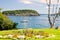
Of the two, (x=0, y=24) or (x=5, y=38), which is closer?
(x=5, y=38)

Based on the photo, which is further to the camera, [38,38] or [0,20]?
[0,20]

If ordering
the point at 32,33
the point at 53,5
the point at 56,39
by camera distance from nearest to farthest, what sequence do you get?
the point at 56,39 → the point at 32,33 → the point at 53,5

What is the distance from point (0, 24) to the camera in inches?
1055

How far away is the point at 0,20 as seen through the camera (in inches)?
1050

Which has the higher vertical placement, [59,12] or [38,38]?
[38,38]

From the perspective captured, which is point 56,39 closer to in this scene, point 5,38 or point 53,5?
point 5,38

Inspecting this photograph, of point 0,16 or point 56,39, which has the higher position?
point 56,39

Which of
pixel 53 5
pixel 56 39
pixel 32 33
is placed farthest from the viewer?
pixel 53 5

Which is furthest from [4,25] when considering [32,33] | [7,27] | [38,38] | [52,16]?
[38,38]

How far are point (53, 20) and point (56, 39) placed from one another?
541 inches

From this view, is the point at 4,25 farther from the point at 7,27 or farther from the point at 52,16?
the point at 52,16

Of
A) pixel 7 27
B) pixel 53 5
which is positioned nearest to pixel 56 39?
pixel 53 5

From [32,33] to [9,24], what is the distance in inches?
478

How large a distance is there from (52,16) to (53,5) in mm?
1562
